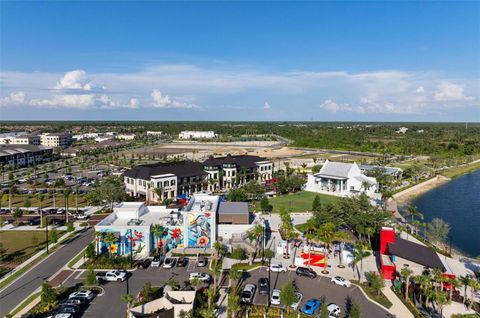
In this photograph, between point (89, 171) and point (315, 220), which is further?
point (89, 171)

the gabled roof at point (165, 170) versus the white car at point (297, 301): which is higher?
the gabled roof at point (165, 170)

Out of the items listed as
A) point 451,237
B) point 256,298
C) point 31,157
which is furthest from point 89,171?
point 451,237

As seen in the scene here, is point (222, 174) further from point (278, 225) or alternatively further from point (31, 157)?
point (31, 157)

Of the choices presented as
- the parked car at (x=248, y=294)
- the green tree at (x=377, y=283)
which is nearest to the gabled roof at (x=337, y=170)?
the green tree at (x=377, y=283)

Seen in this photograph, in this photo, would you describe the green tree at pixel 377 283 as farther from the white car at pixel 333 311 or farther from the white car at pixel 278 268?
the white car at pixel 278 268

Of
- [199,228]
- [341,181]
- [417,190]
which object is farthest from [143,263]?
[417,190]
